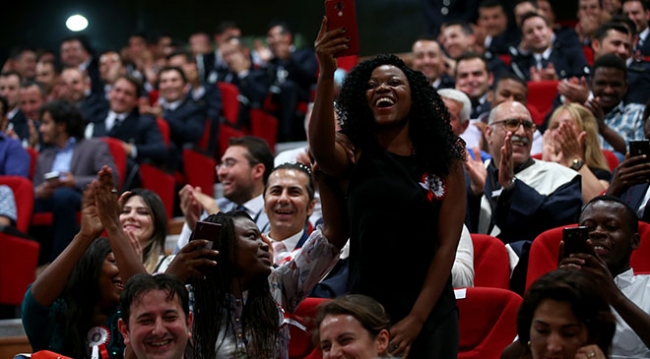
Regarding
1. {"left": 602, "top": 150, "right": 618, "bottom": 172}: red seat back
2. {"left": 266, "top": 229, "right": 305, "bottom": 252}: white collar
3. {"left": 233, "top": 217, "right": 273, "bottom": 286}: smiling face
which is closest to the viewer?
{"left": 233, "top": 217, "right": 273, "bottom": 286}: smiling face

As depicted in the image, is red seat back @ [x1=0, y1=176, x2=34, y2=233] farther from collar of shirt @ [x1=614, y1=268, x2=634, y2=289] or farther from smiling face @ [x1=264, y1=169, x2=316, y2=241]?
collar of shirt @ [x1=614, y1=268, x2=634, y2=289]

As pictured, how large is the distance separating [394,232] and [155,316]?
0.75 meters

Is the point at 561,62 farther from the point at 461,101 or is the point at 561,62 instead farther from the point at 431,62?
the point at 461,101

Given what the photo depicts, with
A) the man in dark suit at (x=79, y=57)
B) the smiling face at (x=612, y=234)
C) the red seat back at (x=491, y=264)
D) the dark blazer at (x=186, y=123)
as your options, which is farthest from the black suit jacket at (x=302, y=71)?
the smiling face at (x=612, y=234)

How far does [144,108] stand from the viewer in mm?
8289

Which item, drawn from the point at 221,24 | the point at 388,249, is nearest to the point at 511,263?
the point at 388,249

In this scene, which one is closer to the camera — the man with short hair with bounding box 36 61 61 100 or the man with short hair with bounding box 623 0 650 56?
the man with short hair with bounding box 623 0 650 56

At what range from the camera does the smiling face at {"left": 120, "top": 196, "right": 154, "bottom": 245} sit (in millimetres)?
4695

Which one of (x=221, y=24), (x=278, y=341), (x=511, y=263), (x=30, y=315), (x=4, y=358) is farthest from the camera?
(x=221, y=24)

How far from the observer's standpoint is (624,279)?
3.60 m

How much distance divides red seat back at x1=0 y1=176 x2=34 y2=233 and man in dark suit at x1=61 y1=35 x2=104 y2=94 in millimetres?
4322

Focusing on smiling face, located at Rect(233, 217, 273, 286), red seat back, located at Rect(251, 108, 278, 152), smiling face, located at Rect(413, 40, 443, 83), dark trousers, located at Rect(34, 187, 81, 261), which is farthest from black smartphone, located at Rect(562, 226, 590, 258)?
red seat back, located at Rect(251, 108, 278, 152)

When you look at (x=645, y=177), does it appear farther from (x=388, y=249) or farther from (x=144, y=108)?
(x=144, y=108)

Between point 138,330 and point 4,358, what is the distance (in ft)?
6.14
